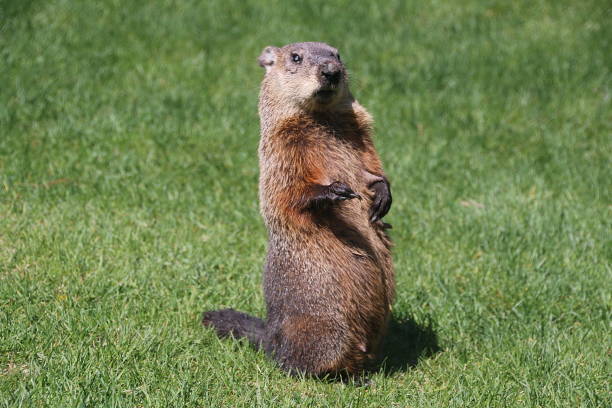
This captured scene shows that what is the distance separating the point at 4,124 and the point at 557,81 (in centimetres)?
569

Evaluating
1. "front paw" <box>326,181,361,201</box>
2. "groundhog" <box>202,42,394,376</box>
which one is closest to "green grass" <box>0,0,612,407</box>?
"groundhog" <box>202,42,394,376</box>

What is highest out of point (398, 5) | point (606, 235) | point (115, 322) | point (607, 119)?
point (398, 5)

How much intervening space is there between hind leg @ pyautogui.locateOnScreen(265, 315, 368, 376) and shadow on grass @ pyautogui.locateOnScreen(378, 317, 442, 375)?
0.28m

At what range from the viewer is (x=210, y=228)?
618 centimetres

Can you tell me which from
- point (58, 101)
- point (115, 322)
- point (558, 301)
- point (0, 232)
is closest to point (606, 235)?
point (558, 301)

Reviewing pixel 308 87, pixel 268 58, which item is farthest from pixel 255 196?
pixel 308 87

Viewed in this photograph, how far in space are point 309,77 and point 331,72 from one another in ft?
0.52

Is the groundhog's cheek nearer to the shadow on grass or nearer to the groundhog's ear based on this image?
the groundhog's ear

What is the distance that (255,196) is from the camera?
6.81 meters

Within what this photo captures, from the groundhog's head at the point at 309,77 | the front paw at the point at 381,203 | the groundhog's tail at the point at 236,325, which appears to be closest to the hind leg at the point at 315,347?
the groundhog's tail at the point at 236,325

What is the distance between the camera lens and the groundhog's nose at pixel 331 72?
14.2ft

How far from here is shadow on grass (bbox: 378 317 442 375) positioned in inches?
187

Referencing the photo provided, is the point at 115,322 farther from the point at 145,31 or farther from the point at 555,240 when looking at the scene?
the point at 145,31

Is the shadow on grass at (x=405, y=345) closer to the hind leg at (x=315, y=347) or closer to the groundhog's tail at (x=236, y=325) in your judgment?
the hind leg at (x=315, y=347)
